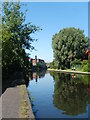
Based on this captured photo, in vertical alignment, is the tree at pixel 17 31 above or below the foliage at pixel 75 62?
above

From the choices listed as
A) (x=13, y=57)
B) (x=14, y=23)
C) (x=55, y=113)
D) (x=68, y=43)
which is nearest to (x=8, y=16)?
(x=14, y=23)

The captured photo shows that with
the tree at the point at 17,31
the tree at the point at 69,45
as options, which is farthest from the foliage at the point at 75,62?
the tree at the point at 17,31

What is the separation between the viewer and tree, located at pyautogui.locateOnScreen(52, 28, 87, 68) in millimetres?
53500

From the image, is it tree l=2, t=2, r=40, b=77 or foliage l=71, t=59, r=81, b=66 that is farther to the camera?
foliage l=71, t=59, r=81, b=66

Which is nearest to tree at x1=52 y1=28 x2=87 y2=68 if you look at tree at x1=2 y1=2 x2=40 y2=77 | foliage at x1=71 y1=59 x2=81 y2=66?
foliage at x1=71 y1=59 x2=81 y2=66

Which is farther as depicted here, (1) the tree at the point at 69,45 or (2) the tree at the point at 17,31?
(1) the tree at the point at 69,45

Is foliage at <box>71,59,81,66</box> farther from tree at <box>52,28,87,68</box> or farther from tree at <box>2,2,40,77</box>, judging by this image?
tree at <box>2,2,40,77</box>

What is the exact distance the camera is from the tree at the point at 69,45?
53.5 metres

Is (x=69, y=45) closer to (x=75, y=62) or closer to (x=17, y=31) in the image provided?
(x=75, y=62)

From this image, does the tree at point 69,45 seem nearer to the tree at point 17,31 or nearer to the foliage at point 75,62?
the foliage at point 75,62

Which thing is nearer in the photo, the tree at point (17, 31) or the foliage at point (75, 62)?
the tree at point (17, 31)

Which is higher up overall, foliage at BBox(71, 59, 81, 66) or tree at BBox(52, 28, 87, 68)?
tree at BBox(52, 28, 87, 68)

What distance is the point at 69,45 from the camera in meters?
53.9

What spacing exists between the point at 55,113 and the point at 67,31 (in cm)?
4898
